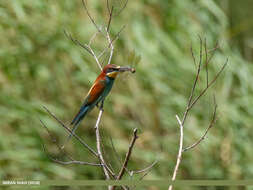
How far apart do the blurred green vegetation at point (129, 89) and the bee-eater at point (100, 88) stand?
94cm

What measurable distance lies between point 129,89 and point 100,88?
1.29 meters

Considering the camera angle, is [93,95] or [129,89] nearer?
[93,95]

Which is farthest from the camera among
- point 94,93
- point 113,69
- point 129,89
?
point 129,89

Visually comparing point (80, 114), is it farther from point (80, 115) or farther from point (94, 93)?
point (94, 93)

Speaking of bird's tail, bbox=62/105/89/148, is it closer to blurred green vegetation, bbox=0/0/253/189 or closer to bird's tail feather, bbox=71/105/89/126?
bird's tail feather, bbox=71/105/89/126

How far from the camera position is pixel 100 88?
1896mm

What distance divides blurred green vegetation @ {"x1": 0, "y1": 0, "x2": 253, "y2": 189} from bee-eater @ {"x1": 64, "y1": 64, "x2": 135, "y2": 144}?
0.94m

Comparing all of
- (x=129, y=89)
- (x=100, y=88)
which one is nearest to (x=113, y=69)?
(x=100, y=88)

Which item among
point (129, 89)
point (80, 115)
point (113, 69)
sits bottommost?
point (129, 89)

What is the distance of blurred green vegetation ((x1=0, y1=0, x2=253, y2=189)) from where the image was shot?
2.85m

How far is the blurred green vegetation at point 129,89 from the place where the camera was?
2.85m

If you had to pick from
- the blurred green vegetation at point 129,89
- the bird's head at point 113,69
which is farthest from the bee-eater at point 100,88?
the blurred green vegetation at point 129,89

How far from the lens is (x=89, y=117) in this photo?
3053 millimetres

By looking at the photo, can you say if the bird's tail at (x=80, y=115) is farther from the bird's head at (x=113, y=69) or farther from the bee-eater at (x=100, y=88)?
the bird's head at (x=113, y=69)
